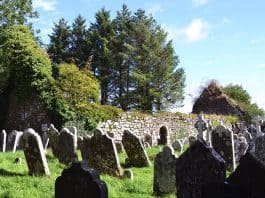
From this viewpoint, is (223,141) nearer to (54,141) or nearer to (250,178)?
(54,141)

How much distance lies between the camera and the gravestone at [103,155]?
12539 millimetres

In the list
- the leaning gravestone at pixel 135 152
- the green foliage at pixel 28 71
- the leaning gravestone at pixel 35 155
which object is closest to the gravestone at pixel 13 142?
the green foliage at pixel 28 71

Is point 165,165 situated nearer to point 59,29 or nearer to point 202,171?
point 202,171

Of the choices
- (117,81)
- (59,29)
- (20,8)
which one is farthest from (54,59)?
(20,8)

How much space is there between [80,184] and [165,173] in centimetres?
464

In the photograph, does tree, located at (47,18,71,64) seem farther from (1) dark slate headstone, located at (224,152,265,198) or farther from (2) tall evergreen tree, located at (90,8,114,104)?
(1) dark slate headstone, located at (224,152,265,198)

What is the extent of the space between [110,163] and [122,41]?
44.8 m

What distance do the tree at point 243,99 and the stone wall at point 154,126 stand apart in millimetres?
10940

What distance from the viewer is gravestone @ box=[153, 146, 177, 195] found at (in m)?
10.5

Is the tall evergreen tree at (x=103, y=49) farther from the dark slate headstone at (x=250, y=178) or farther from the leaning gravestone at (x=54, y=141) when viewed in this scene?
the dark slate headstone at (x=250, y=178)

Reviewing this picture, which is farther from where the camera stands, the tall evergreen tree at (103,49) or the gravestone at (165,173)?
the tall evergreen tree at (103,49)

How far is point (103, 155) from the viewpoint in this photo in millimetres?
12789

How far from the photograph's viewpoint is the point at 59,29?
6006 centimetres

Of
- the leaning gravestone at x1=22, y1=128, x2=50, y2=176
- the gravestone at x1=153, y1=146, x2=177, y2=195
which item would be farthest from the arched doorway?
the gravestone at x1=153, y1=146, x2=177, y2=195
